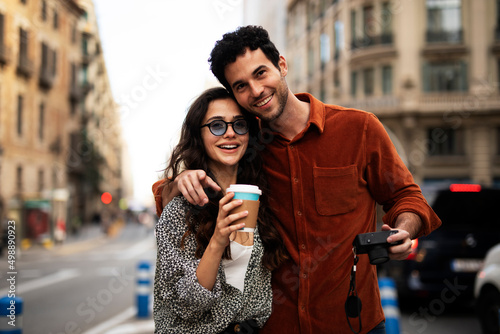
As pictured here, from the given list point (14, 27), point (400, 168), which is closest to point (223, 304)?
point (400, 168)

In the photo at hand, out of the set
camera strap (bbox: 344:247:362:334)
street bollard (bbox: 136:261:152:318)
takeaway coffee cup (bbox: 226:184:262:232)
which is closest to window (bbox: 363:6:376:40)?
street bollard (bbox: 136:261:152:318)

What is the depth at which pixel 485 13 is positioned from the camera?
2692cm

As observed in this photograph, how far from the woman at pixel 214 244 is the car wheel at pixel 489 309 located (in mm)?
4185

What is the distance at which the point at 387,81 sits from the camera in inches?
1107

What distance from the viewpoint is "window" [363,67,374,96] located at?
28.4m

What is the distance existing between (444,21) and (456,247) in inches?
948

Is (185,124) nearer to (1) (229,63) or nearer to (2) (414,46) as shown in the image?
(1) (229,63)

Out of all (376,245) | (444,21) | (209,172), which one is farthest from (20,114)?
(376,245)

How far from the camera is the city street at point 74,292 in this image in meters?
7.46

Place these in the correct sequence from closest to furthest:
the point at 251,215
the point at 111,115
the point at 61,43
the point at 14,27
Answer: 1. the point at 251,215
2. the point at 14,27
3. the point at 61,43
4. the point at 111,115

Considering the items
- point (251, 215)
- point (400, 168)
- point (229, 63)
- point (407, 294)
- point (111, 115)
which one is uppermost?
point (111, 115)

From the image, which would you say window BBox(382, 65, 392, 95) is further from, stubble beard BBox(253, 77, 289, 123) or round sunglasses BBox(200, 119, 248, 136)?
round sunglasses BBox(200, 119, 248, 136)

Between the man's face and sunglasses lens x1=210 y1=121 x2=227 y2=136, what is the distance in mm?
139

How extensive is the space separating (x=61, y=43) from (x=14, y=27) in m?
8.04
